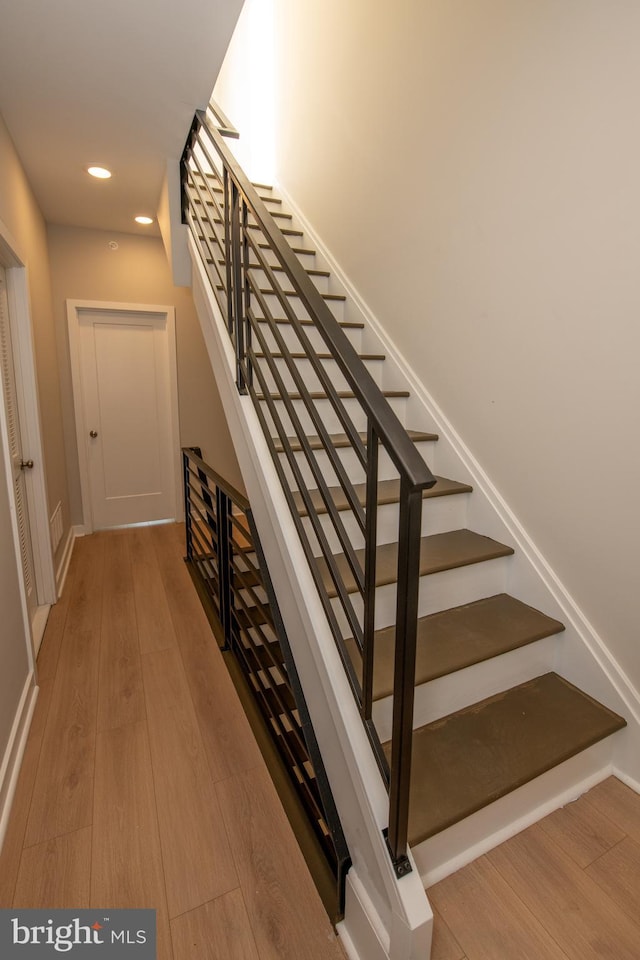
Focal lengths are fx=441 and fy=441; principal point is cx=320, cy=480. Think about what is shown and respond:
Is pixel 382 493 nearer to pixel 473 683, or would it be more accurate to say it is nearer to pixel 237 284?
pixel 473 683

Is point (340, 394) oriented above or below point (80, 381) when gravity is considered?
below

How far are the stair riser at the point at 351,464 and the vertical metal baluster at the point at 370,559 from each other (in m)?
0.89

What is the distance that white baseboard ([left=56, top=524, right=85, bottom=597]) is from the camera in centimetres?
293

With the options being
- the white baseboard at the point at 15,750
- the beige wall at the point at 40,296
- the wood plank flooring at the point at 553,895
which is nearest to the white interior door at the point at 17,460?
the beige wall at the point at 40,296

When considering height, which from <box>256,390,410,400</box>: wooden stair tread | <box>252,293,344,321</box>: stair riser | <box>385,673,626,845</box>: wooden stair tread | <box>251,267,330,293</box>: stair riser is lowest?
<box>385,673,626,845</box>: wooden stair tread

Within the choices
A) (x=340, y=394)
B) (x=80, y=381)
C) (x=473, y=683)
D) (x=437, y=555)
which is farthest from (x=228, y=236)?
(x=80, y=381)

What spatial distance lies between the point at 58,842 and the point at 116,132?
118 inches

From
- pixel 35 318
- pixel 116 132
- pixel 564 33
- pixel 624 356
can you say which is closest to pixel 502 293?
pixel 624 356

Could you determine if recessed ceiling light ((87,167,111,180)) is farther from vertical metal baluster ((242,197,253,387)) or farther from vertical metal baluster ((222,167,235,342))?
vertical metal baluster ((242,197,253,387))

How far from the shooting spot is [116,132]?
223 centimetres

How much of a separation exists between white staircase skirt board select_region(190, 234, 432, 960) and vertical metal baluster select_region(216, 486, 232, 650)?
0.47 m

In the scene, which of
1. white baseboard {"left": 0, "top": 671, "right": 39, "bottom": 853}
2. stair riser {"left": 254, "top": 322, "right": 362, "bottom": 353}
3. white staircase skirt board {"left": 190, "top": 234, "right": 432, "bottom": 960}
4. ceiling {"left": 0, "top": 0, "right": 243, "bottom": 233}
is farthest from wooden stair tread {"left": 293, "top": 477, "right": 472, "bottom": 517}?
ceiling {"left": 0, "top": 0, "right": 243, "bottom": 233}

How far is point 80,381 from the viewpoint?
3799 mm

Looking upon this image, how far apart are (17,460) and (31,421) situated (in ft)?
0.86
